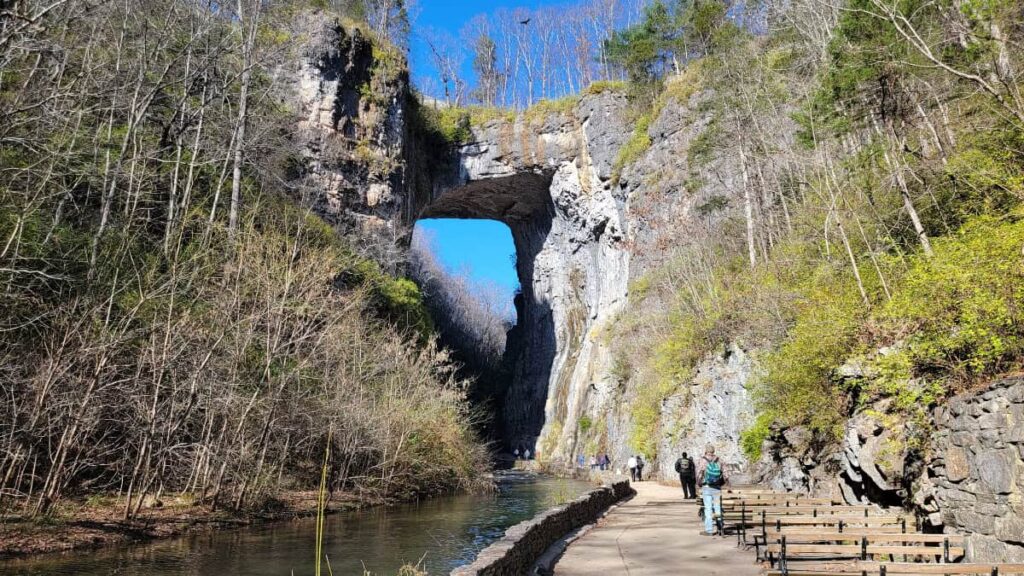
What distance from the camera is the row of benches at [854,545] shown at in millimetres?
5949

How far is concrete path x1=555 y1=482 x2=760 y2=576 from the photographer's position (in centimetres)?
748

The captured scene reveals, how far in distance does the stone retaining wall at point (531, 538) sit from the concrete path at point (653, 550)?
35 cm

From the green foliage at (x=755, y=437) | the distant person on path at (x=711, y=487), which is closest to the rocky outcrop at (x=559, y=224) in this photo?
the green foliage at (x=755, y=437)

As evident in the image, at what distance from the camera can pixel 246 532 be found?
12.9 metres

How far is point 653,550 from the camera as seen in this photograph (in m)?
8.79

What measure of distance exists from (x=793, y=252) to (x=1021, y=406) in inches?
457

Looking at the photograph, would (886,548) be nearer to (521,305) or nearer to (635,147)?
(635,147)

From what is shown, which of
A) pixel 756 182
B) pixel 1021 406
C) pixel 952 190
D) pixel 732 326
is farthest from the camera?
pixel 756 182

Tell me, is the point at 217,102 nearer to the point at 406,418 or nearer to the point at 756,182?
the point at 406,418

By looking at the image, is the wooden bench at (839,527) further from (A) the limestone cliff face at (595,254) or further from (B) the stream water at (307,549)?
(B) the stream water at (307,549)

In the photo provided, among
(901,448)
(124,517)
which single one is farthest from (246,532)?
(901,448)

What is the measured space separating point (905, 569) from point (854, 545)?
1190 millimetres

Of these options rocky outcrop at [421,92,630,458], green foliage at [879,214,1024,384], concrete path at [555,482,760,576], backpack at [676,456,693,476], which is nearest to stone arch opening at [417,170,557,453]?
rocky outcrop at [421,92,630,458]

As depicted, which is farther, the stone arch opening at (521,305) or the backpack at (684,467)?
the stone arch opening at (521,305)
